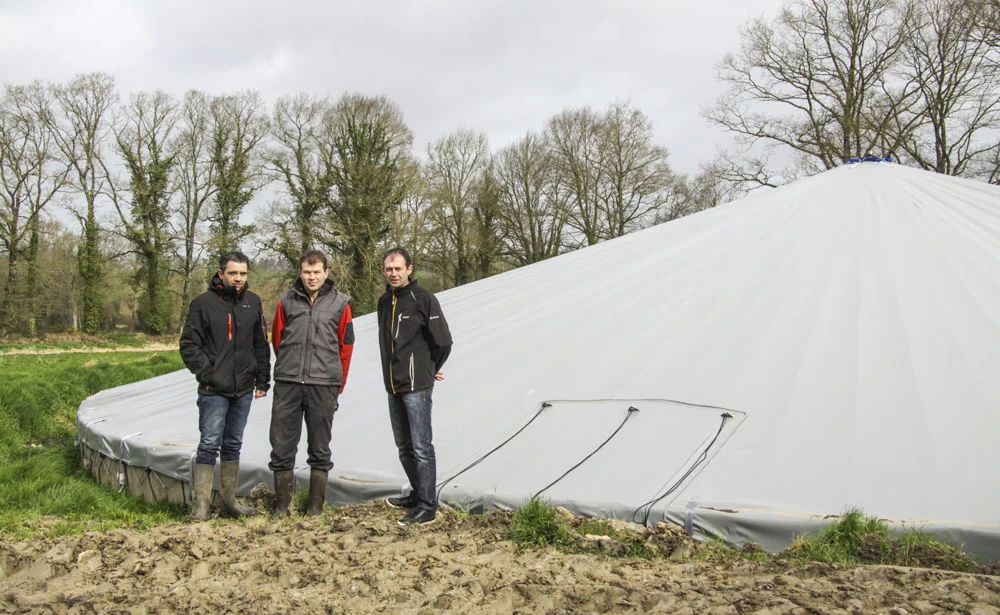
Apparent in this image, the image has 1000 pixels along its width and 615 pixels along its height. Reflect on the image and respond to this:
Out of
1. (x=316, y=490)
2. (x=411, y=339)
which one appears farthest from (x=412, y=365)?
(x=316, y=490)

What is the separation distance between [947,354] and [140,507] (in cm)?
404

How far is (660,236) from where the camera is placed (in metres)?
5.61

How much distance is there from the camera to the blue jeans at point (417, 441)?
268cm

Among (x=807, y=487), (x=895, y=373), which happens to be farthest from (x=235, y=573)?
(x=895, y=373)

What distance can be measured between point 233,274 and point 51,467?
2676mm

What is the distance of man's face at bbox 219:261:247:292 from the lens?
9.81 feet

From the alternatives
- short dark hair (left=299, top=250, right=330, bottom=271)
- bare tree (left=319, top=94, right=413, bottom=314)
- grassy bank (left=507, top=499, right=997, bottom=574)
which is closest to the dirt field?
grassy bank (left=507, top=499, right=997, bottom=574)

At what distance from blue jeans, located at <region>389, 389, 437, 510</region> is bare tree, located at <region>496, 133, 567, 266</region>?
22457 mm

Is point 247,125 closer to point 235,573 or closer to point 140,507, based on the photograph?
point 140,507

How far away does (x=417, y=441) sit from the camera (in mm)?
2697

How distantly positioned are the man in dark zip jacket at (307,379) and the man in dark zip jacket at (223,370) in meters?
0.22

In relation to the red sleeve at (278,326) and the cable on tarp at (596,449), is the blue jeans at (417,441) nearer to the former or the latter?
the cable on tarp at (596,449)

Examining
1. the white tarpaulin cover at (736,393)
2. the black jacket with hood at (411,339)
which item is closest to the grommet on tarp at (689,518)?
the white tarpaulin cover at (736,393)

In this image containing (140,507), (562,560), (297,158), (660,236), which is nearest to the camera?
(562,560)
